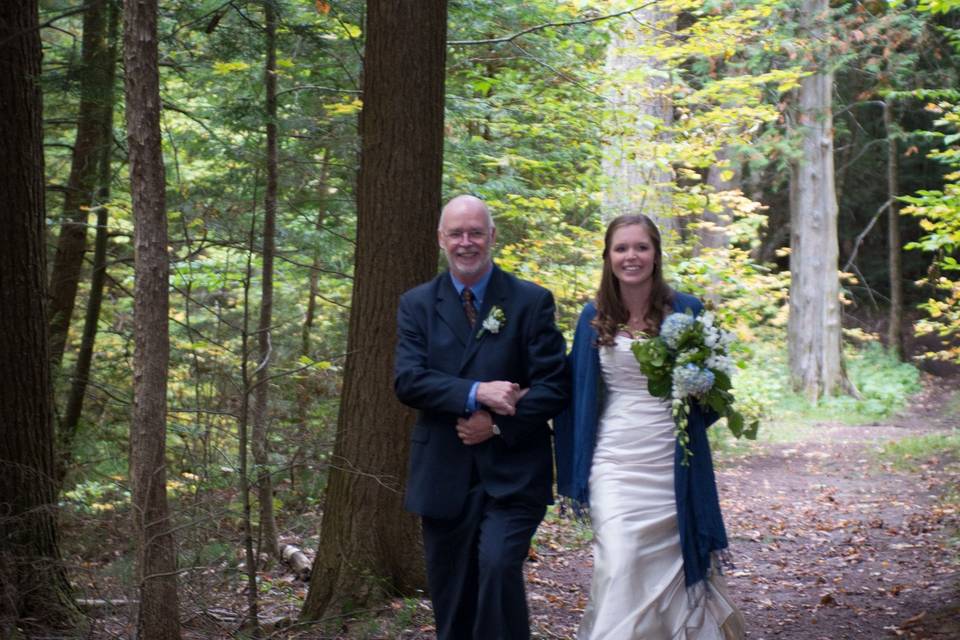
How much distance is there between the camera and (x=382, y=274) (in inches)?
251

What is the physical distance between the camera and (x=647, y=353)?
15.7 feet

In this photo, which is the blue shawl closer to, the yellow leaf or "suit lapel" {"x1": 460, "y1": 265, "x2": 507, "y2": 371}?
"suit lapel" {"x1": 460, "y1": 265, "x2": 507, "y2": 371}

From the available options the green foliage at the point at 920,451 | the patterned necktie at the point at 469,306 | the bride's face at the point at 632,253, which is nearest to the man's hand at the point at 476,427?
the patterned necktie at the point at 469,306

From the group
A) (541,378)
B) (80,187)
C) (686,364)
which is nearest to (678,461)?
(686,364)

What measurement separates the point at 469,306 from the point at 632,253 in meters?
0.82

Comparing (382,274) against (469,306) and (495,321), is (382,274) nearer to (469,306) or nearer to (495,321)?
(469,306)

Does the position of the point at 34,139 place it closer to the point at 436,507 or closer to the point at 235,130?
the point at 235,130

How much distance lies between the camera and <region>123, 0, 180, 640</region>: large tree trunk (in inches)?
204

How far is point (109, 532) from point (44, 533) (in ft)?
1.90

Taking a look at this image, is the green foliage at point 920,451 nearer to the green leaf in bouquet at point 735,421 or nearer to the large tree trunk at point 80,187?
the green leaf in bouquet at point 735,421

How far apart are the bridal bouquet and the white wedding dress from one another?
0.12 m

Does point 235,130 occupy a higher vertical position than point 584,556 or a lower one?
higher

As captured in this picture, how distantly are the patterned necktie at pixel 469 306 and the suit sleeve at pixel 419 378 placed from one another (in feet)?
0.69

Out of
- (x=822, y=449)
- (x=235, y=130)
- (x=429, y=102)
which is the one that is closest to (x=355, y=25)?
(x=235, y=130)
